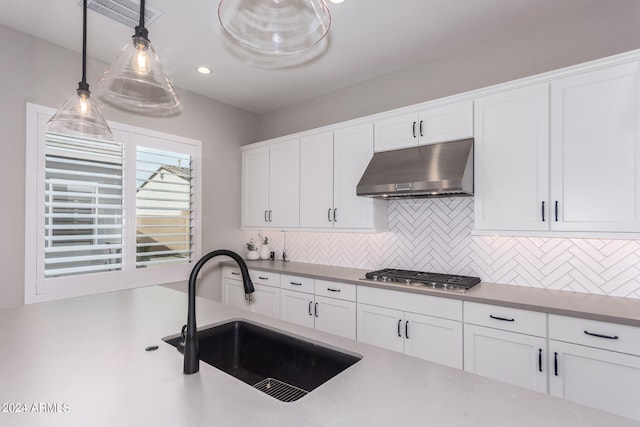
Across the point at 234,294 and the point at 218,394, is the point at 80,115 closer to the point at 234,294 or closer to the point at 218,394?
the point at 218,394

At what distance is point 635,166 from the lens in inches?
74.2

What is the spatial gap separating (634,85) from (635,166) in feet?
1.53

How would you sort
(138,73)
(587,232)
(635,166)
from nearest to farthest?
(138,73) → (635,166) → (587,232)

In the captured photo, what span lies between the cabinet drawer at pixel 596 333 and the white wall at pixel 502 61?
1760 mm

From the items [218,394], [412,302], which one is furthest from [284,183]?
[218,394]

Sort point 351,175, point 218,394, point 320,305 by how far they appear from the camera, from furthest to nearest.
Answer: point 351,175
point 320,305
point 218,394

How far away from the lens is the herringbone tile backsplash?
2154 millimetres

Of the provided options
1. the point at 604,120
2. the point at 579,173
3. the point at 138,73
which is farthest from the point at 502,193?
the point at 138,73

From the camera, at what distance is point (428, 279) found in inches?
99.1

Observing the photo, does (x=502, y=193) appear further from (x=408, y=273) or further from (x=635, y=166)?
(x=408, y=273)

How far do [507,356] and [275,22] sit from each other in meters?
2.21

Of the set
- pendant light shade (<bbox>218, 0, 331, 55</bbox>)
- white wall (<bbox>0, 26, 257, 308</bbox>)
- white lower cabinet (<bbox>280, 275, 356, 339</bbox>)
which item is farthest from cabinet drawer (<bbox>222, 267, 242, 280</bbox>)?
pendant light shade (<bbox>218, 0, 331, 55</bbox>)

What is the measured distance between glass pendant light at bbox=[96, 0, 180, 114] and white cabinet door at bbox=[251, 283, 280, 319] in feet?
6.96

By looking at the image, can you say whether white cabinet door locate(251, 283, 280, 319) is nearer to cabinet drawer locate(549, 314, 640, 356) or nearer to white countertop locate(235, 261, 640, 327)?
white countertop locate(235, 261, 640, 327)
